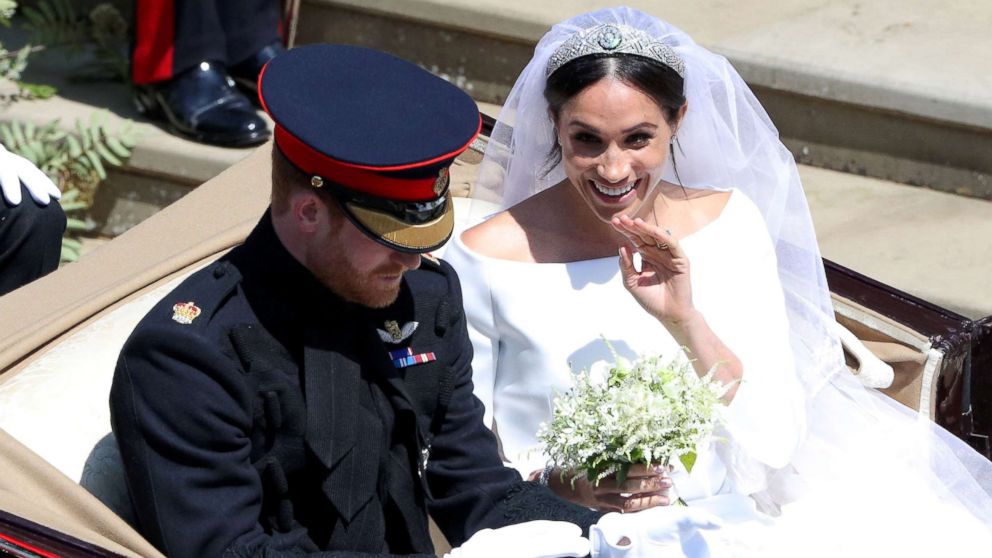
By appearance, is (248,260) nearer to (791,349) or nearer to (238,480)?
(238,480)

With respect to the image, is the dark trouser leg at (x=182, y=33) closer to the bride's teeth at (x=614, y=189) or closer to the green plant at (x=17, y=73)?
the green plant at (x=17, y=73)

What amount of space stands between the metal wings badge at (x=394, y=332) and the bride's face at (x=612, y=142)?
0.55 m

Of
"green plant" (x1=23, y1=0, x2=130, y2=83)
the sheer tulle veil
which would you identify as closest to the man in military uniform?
the sheer tulle veil

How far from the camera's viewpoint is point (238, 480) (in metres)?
2.02

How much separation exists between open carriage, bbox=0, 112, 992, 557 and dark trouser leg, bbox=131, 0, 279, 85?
126cm

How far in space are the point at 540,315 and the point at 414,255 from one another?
663 millimetres

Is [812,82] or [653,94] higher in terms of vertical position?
[653,94]

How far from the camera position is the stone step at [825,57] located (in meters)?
4.21

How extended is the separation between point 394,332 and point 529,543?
1.43ft

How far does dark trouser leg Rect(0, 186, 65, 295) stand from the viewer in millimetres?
3080

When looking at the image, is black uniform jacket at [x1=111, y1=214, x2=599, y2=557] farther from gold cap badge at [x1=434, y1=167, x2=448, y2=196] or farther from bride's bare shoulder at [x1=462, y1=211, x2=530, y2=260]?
bride's bare shoulder at [x1=462, y1=211, x2=530, y2=260]

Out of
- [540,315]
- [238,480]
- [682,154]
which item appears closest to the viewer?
[238,480]

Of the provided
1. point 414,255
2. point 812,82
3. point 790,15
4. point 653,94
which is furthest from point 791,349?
point 790,15

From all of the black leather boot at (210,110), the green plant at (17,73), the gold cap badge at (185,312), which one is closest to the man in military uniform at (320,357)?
the gold cap badge at (185,312)
